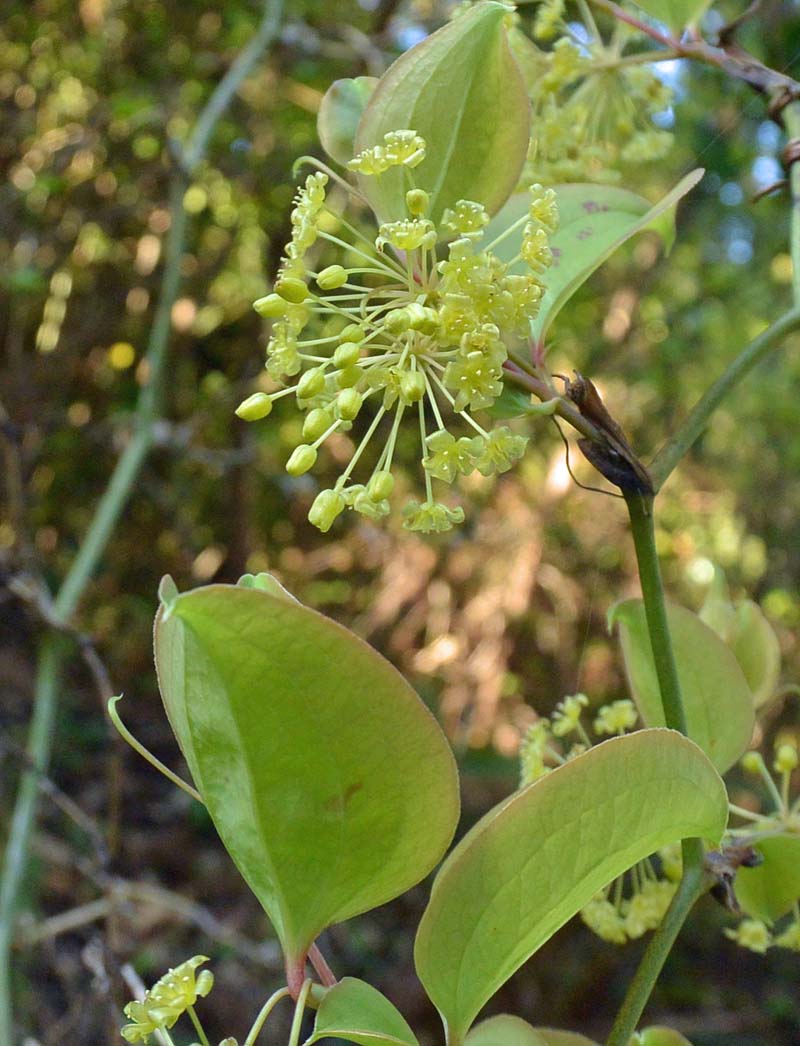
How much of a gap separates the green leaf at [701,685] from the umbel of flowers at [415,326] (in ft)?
0.41

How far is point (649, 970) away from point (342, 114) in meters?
0.32

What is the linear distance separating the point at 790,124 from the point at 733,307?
1.74 metres

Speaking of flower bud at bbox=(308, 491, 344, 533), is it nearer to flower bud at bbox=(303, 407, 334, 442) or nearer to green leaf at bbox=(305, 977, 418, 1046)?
Answer: flower bud at bbox=(303, 407, 334, 442)

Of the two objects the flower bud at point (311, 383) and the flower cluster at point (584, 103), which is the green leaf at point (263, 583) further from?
the flower cluster at point (584, 103)

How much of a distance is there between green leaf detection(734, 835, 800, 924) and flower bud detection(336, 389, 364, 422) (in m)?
0.22

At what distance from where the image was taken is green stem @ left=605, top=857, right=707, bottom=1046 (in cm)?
31

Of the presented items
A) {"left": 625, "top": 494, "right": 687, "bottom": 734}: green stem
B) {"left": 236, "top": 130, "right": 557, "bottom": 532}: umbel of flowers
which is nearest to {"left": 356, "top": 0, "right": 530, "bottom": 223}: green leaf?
{"left": 236, "top": 130, "right": 557, "bottom": 532}: umbel of flowers

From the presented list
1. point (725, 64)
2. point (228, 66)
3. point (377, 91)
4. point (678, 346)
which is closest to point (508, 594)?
point (678, 346)

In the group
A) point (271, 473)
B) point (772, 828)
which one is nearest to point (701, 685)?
point (772, 828)

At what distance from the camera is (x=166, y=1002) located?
305 millimetres

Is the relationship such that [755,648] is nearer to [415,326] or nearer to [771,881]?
[771,881]

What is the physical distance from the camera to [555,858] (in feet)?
0.96

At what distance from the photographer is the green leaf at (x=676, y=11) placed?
46 centimetres

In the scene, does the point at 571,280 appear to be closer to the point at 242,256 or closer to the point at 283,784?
the point at 283,784
